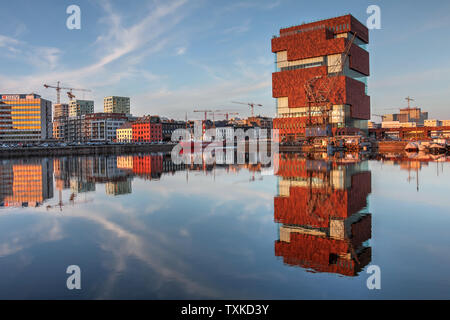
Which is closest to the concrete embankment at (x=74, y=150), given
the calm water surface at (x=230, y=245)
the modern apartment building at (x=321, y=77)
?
the modern apartment building at (x=321, y=77)

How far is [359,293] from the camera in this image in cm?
634

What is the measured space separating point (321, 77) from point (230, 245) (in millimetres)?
104741

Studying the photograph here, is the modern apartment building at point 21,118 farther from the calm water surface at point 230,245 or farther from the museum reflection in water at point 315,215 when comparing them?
the calm water surface at point 230,245

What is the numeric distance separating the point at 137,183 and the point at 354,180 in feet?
48.9

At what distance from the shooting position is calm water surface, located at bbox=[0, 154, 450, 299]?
21.6ft

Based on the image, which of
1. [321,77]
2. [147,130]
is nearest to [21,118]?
[147,130]

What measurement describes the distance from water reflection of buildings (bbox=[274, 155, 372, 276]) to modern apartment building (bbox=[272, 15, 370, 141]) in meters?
84.3

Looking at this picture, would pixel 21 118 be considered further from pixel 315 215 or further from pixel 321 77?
pixel 315 215

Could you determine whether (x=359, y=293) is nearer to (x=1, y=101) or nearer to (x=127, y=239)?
(x=127, y=239)

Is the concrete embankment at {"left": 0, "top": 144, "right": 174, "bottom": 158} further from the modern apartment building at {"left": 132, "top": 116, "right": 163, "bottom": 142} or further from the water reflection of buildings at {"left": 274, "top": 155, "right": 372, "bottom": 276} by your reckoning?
the water reflection of buildings at {"left": 274, "top": 155, "right": 372, "bottom": 276}

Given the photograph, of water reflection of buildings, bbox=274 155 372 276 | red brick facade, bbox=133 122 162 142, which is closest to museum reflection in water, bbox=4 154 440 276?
water reflection of buildings, bbox=274 155 372 276

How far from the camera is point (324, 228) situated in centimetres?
1077

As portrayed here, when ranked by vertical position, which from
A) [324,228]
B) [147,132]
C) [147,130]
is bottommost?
[324,228]
